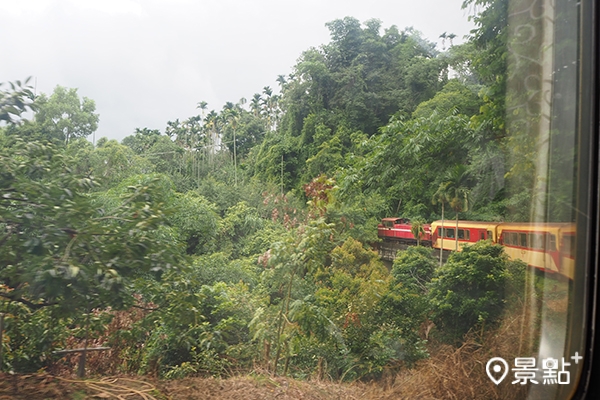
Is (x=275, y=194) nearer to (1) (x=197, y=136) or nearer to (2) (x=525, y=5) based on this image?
(1) (x=197, y=136)

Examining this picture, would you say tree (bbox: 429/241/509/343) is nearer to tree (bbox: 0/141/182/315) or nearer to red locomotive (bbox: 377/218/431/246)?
red locomotive (bbox: 377/218/431/246)

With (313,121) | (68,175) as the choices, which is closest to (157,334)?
(68,175)

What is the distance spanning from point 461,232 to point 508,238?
245 mm

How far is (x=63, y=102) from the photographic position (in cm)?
238

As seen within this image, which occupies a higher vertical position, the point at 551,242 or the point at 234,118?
the point at 234,118

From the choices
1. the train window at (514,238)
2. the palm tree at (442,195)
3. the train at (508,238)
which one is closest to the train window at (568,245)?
the train at (508,238)

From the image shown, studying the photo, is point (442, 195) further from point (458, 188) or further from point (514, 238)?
point (514, 238)

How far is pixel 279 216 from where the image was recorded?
2844mm

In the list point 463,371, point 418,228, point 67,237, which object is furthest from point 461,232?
point 67,237

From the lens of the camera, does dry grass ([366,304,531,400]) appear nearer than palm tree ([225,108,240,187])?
Yes

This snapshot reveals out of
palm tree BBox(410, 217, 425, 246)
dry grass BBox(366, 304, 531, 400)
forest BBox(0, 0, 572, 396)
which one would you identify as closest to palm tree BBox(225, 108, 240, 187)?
forest BBox(0, 0, 572, 396)

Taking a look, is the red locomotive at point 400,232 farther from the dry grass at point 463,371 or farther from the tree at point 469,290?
the dry grass at point 463,371

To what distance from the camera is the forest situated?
7.20ft

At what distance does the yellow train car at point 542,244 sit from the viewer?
2.30 meters
